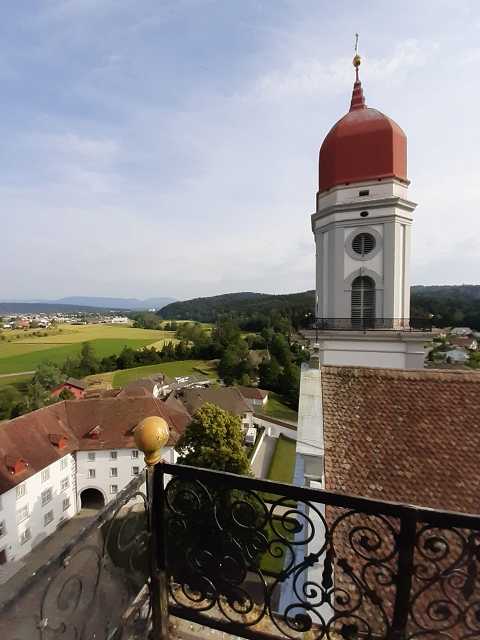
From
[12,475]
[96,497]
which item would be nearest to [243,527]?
[12,475]

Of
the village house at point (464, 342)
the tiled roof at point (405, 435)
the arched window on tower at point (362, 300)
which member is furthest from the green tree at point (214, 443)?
the village house at point (464, 342)

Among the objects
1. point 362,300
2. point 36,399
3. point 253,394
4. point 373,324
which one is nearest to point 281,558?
point 373,324

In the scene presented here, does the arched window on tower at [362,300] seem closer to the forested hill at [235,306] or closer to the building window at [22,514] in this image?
the building window at [22,514]

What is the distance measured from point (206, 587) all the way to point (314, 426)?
3344 mm

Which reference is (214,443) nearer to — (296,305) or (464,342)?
(464,342)

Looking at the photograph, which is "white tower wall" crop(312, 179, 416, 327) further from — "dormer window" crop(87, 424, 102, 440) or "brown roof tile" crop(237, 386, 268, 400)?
"brown roof tile" crop(237, 386, 268, 400)

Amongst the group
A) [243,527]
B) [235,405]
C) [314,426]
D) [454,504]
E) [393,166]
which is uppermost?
[393,166]

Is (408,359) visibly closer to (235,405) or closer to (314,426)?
(314,426)

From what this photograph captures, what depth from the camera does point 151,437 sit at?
1919 millimetres

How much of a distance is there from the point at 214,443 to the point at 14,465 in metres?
9.98

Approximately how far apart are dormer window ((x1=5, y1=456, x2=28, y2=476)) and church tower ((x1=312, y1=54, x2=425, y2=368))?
50.3 feet

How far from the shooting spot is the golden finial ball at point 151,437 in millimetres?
1922

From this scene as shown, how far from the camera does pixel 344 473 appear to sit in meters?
4.54

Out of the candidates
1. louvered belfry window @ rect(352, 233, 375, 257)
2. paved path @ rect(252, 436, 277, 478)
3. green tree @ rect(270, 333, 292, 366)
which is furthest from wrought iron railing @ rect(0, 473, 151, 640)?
green tree @ rect(270, 333, 292, 366)
